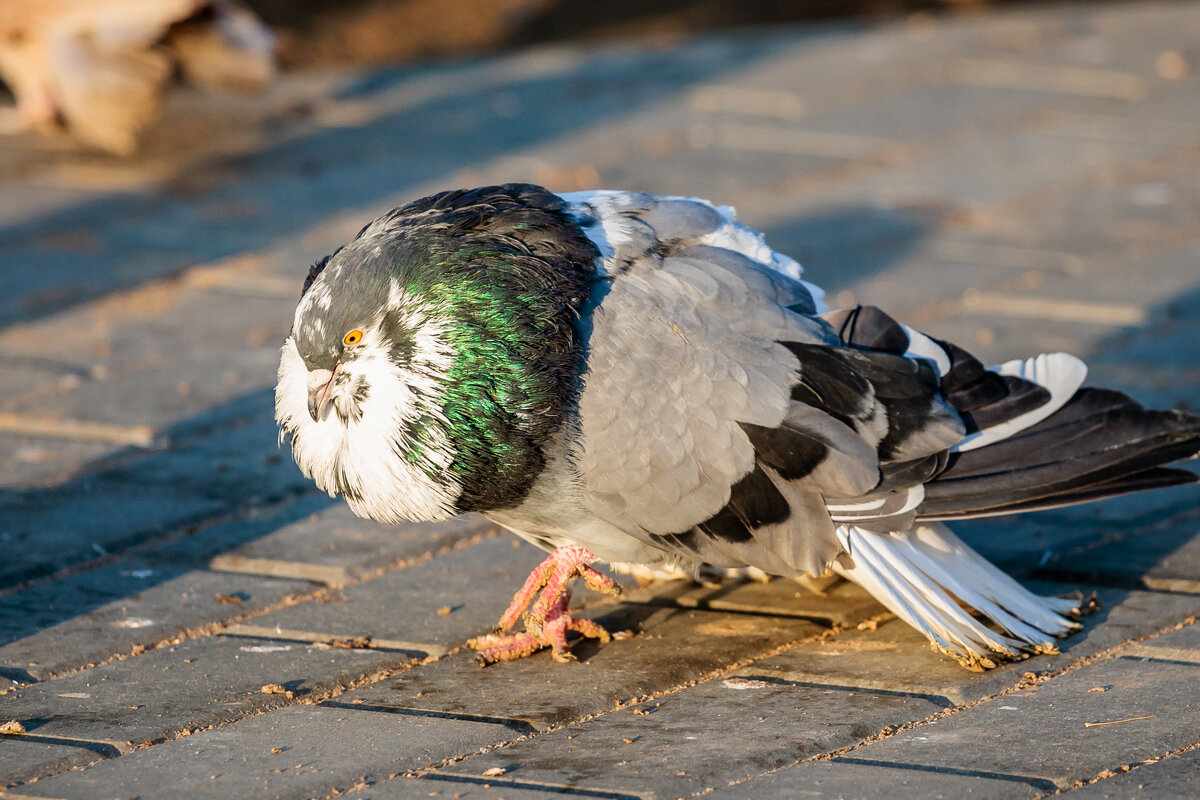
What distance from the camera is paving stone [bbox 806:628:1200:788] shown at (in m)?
3.14

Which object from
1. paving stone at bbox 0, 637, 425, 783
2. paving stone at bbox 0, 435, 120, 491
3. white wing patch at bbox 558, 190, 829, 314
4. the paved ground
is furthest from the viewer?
paving stone at bbox 0, 435, 120, 491

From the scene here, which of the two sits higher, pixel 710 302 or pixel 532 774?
pixel 710 302

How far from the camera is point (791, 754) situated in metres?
3.23

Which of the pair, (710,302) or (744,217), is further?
(744,217)

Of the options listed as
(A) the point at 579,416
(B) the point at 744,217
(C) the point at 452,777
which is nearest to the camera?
(C) the point at 452,777

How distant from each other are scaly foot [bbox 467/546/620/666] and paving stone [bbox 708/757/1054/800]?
2.80ft

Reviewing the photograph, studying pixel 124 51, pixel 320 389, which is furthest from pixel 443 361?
pixel 124 51

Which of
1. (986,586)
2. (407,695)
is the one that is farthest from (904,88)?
(407,695)

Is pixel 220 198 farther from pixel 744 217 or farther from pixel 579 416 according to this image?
pixel 579 416

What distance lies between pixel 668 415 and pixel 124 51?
5.17 meters

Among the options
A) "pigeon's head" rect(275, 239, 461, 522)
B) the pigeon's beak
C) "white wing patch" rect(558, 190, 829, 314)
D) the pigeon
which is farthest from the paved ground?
"white wing patch" rect(558, 190, 829, 314)

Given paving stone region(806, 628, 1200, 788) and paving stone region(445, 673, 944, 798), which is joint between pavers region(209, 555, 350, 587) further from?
paving stone region(806, 628, 1200, 788)

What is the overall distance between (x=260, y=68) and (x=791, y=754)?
5615mm

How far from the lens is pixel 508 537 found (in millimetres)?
4609
